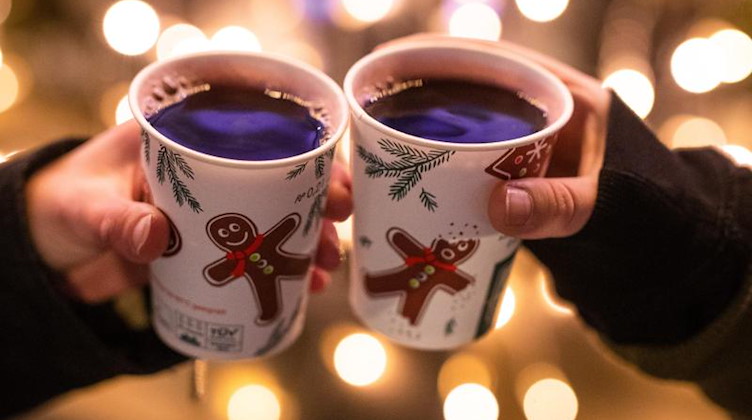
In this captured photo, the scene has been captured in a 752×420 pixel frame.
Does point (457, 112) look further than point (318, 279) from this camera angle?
No

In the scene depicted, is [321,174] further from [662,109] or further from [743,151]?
[662,109]

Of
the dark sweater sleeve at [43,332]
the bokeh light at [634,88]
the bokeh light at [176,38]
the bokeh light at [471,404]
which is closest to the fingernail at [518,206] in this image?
the dark sweater sleeve at [43,332]

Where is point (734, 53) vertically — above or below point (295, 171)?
below

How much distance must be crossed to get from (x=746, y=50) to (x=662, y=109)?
20cm

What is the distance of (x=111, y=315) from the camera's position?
92cm

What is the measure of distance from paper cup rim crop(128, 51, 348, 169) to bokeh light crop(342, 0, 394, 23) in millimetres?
970

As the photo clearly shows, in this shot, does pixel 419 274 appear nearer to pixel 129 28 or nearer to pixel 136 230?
pixel 136 230

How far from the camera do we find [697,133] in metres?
1.70

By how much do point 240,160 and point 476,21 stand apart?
A: 1.21 metres

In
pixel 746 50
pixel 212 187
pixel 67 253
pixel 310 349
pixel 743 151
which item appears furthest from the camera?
pixel 746 50

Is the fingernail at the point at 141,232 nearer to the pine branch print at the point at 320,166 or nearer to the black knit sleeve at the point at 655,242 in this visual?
the pine branch print at the point at 320,166

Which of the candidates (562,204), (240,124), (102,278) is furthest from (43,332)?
(562,204)

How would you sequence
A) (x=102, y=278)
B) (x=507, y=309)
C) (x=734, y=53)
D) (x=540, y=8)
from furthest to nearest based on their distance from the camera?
1. (x=540, y=8)
2. (x=734, y=53)
3. (x=507, y=309)
4. (x=102, y=278)

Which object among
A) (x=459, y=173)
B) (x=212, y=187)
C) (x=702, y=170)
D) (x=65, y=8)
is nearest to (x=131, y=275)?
(x=212, y=187)
